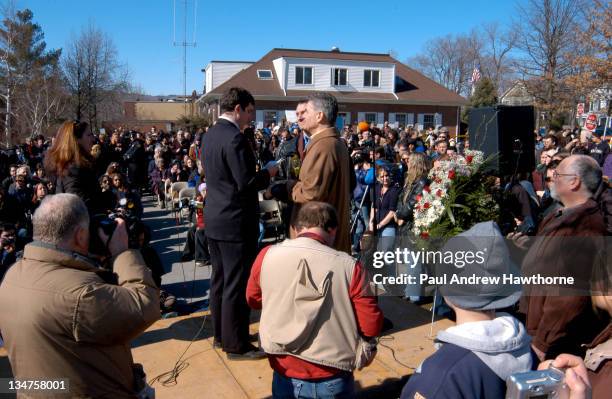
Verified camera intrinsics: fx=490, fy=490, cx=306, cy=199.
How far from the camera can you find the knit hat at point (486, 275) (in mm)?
1731

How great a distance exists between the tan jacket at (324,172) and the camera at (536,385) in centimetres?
233

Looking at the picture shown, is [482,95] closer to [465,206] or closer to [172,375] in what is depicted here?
[465,206]

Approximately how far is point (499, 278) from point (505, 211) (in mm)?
4170

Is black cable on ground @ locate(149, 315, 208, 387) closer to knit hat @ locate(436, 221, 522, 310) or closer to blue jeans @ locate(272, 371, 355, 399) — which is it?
blue jeans @ locate(272, 371, 355, 399)

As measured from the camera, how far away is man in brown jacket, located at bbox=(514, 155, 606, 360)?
9.78 ft

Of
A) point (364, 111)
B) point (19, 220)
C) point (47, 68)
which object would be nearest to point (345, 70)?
point (364, 111)

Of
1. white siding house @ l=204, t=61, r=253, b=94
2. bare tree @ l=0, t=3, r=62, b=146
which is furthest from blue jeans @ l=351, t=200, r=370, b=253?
white siding house @ l=204, t=61, r=253, b=94

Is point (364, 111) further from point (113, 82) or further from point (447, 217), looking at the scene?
point (447, 217)

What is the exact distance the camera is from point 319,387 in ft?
8.08

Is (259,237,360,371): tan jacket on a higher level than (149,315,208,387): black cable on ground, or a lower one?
higher

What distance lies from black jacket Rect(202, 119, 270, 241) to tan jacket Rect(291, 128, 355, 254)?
0.31 metres

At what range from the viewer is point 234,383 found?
12.0 feet

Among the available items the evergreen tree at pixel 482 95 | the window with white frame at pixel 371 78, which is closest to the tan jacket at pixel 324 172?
the window with white frame at pixel 371 78

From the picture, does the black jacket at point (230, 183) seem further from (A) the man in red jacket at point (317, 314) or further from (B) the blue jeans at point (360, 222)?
(B) the blue jeans at point (360, 222)
